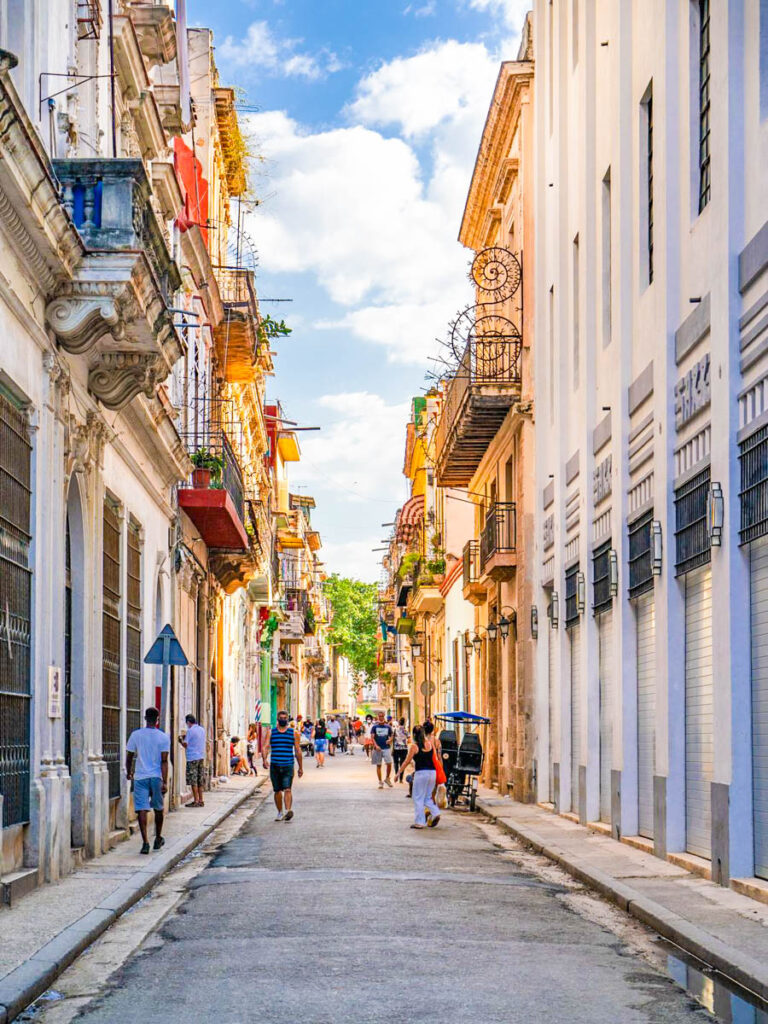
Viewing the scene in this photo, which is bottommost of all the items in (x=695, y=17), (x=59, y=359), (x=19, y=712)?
(x=19, y=712)

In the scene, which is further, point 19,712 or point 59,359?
point 59,359

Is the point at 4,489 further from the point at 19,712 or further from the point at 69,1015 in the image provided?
the point at 69,1015

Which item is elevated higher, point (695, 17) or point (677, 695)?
point (695, 17)

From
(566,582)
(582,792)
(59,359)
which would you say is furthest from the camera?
(566,582)

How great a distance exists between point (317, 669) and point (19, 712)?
106m

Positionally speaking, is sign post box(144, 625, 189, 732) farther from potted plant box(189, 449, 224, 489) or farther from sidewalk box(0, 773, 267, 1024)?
potted plant box(189, 449, 224, 489)

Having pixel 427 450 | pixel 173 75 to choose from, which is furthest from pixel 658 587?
pixel 427 450

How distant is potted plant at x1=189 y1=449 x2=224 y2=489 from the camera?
2858 centimetres

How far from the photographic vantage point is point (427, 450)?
2282 inches

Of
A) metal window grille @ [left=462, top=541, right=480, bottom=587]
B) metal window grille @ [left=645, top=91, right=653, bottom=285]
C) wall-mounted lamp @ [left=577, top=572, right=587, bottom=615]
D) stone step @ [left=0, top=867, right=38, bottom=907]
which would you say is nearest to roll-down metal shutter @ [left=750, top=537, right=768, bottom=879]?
stone step @ [left=0, top=867, right=38, bottom=907]

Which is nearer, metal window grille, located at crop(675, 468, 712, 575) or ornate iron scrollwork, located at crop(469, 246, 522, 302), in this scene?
metal window grille, located at crop(675, 468, 712, 575)

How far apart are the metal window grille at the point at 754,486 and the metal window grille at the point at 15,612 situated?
20.0 ft

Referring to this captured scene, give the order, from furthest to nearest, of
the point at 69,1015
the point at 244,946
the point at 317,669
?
the point at 317,669 → the point at 244,946 → the point at 69,1015

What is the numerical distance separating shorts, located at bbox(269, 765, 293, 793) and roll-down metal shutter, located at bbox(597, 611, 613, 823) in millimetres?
4775
